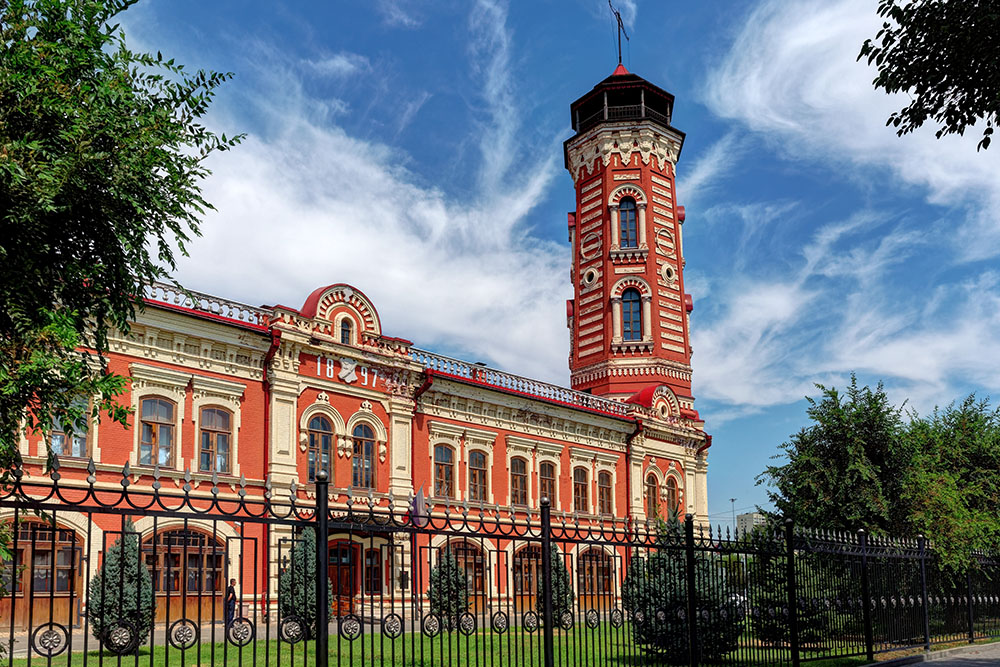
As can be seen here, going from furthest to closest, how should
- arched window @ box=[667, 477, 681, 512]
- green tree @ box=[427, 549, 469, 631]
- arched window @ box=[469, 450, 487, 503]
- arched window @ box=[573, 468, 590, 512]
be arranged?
arched window @ box=[667, 477, 681, 512], arched window @ box=[573, 468, 590, 512], arched window @ box=[469, 450, 487, 503], green tree @ box=[427, 549, 469, 631]

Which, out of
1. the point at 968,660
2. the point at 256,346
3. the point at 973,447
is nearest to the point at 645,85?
the point at 973,447

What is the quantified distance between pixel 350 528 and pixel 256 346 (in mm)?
16824

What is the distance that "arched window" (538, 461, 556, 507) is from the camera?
104 ft

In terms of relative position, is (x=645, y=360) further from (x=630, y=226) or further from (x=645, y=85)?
(x=645, y=85)

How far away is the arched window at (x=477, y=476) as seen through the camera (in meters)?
29.3

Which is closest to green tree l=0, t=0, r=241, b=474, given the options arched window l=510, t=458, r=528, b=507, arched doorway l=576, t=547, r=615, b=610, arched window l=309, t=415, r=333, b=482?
arched doorway l=576, t=547, r=615, b=610

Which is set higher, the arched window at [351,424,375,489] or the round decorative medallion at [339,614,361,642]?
the arched window at [351,424,375,489]

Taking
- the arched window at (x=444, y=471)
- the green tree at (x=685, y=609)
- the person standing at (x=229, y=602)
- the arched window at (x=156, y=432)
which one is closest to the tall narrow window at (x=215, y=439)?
the arched window at (x=156, y=432)

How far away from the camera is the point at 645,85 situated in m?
41.0

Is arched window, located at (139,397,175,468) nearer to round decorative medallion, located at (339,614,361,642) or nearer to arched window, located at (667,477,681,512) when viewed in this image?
round decorative medallion, located at (339,614,361,642)

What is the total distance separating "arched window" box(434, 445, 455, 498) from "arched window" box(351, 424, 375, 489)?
8.60ft

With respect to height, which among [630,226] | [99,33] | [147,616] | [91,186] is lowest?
[147,616]

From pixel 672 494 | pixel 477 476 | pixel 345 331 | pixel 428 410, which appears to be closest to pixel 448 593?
pixel 345 331

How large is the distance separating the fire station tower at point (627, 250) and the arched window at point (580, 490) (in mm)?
5834
